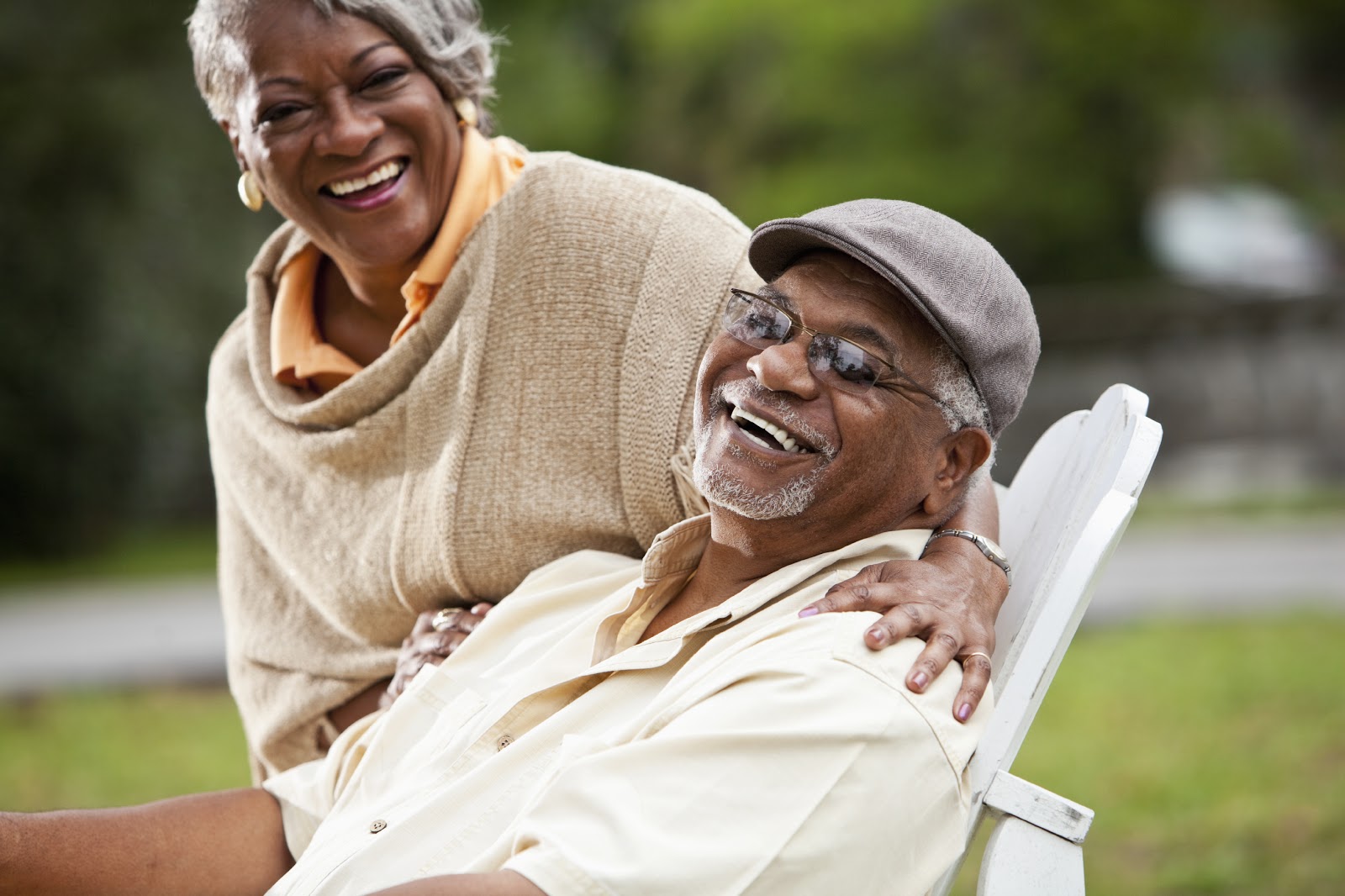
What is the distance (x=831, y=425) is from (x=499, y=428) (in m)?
0.94

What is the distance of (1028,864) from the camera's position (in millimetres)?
2205

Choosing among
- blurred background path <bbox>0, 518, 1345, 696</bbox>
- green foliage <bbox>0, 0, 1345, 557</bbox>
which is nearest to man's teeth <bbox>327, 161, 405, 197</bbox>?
green foliage <bbox>0, 0, 1345, 557</bbox>

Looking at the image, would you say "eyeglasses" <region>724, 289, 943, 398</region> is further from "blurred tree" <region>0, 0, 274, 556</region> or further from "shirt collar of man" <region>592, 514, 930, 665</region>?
"blurred tree" <region>0, 0, 274, 556</region>

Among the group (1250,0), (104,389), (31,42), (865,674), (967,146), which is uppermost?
(1250,0)

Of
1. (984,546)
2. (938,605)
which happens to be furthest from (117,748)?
(938,605)

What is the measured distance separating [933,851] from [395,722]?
109 centimetres

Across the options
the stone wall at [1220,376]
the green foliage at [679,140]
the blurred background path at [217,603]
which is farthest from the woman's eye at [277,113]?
the stone wall at [1220,376]

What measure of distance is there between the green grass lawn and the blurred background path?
360 millimetres

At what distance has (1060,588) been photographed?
225 cm

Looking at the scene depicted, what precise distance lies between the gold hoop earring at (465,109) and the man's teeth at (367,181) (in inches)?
8.1

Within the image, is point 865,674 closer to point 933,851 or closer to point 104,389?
point 933,851

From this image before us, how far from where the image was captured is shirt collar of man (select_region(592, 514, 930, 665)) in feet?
7.89

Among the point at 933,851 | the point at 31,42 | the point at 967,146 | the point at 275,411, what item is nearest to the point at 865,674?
the point at 933,851

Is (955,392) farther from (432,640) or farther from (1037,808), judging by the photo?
(432,640)
